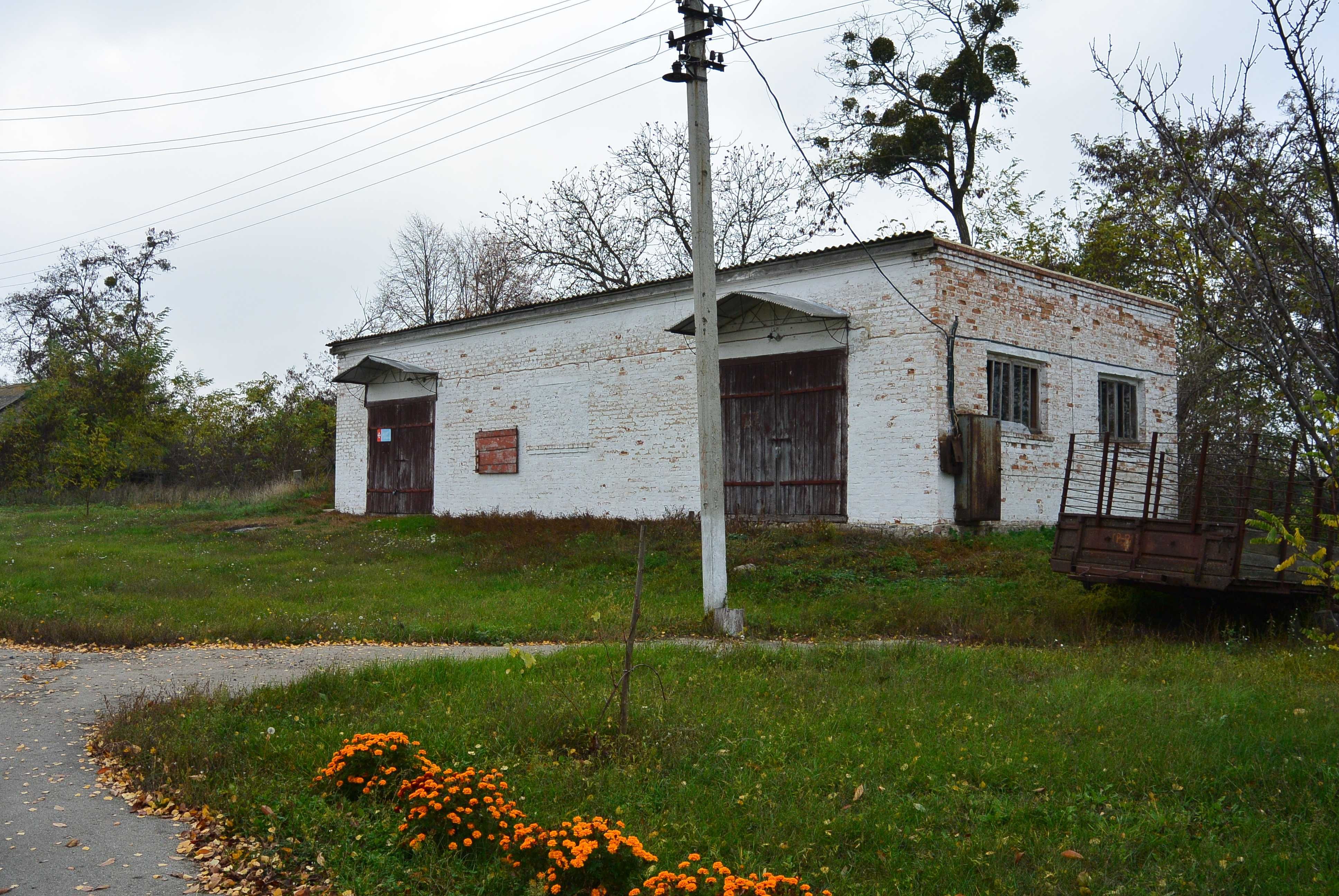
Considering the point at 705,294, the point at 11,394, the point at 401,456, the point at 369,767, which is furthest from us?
the point at 11,394

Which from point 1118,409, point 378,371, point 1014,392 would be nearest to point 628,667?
point 1014,392

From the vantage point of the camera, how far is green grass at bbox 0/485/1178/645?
10344 millimetres

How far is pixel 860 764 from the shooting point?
552cm

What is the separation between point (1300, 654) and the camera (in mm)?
8602

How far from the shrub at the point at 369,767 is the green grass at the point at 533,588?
180 inches

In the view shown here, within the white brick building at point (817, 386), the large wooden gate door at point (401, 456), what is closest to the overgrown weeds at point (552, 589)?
the white brick building at point (817, 386)

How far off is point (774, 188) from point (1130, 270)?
1176 cm

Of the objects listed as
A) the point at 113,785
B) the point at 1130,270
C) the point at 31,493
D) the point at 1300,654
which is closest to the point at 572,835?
the point at 113,785

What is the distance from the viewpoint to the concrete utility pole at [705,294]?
10469mm

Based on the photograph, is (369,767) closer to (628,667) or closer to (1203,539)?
(628,667)

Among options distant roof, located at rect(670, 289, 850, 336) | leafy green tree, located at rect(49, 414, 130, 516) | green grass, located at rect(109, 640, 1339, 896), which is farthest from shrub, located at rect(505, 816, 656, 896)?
leafy green tree, located at rect(49, 414, 130, 516)

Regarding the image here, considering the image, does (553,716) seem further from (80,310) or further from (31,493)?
(80,310)

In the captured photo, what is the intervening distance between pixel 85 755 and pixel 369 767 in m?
2.06

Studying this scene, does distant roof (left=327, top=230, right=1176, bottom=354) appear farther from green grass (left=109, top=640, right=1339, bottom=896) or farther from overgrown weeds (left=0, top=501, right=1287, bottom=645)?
green grass (left=109, top=640, right=1339, bottom=896)
